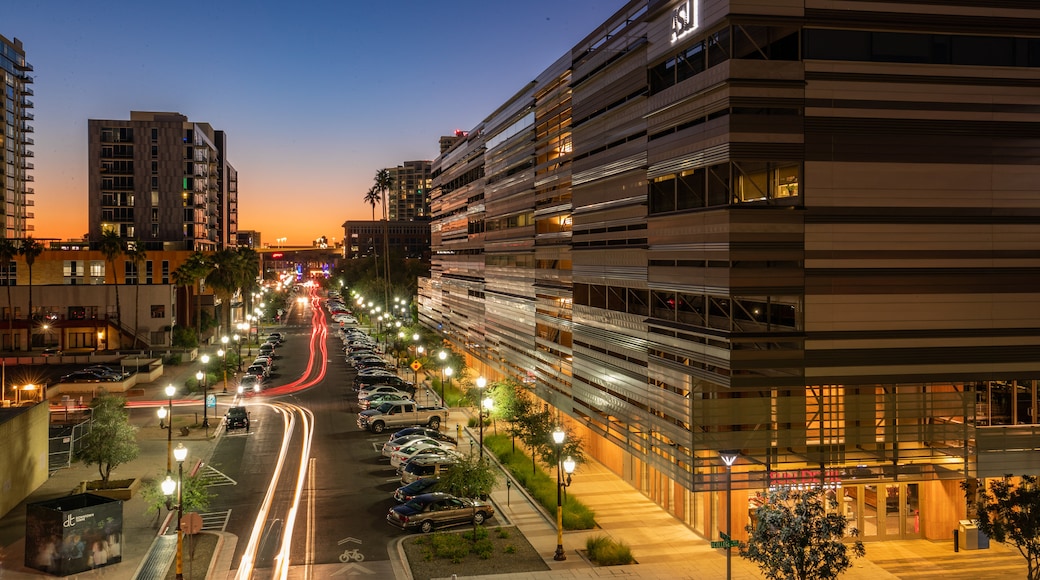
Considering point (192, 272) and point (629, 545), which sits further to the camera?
point (192, 272)

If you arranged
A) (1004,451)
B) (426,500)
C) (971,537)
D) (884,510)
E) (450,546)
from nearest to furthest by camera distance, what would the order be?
(1004,451)
(450,546)
(971,537)
(884,510)
(426,500)

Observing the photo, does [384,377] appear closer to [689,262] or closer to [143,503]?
[143,503]

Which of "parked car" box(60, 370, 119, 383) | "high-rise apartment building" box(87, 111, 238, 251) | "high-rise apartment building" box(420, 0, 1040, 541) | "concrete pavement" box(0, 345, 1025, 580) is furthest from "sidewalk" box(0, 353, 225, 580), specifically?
"high-rise apartment building" box(87, 111, 238, 251)

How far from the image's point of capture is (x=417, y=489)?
111 feet

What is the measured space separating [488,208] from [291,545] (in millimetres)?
40615

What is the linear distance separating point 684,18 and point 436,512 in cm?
2183

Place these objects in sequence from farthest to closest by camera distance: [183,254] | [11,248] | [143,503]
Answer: [183,254], [11,248], [143,503]

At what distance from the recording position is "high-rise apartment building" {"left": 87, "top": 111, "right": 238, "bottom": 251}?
4875 inches

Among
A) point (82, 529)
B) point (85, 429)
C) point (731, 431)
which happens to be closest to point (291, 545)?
point (82, 529)

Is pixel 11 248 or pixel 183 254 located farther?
pixel 183 254

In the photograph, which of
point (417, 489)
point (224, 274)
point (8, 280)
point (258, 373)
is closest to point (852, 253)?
point (417, 489)

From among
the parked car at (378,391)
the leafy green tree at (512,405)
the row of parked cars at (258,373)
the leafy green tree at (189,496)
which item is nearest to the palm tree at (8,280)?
the row of parked cars at (258,373)

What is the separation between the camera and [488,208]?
65.8m

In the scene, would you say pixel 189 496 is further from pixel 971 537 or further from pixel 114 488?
pixel 971 537
